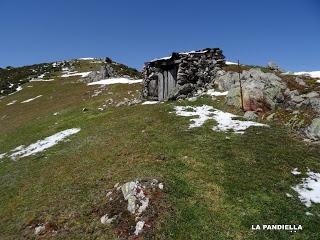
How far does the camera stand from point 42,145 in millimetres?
38094

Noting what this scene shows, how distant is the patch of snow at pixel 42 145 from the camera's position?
120 feet

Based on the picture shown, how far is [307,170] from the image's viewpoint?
881 inches

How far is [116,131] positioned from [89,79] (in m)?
55.9

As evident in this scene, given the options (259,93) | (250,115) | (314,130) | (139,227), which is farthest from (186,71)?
(139,227)

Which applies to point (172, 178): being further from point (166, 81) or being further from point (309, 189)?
point (166, 81)

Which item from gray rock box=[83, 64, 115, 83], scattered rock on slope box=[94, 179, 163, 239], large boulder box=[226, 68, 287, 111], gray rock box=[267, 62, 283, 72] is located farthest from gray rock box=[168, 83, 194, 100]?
gray rock box=[83, 64, 115, 83]

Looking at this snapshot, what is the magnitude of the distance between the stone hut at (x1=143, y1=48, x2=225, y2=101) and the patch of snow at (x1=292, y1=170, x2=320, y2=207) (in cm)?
2621

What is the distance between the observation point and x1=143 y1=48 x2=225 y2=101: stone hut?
47312mm

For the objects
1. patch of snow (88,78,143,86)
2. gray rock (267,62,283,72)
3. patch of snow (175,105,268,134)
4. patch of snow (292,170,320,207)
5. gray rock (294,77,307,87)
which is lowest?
patch of snow (292,170,320,207)

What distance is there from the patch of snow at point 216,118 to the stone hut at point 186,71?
338 inches

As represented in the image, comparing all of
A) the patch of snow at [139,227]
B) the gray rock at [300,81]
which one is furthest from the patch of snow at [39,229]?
the gray rock at [300,81]

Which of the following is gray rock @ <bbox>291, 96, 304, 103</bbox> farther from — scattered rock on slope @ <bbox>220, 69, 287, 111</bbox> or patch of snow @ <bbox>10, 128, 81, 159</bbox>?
patch of snow @ <bbox>10, 128, 81, 159</bbox>

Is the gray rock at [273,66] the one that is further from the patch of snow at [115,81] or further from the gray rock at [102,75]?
the gray rock at [102,75]

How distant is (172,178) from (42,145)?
20642 millimetres
